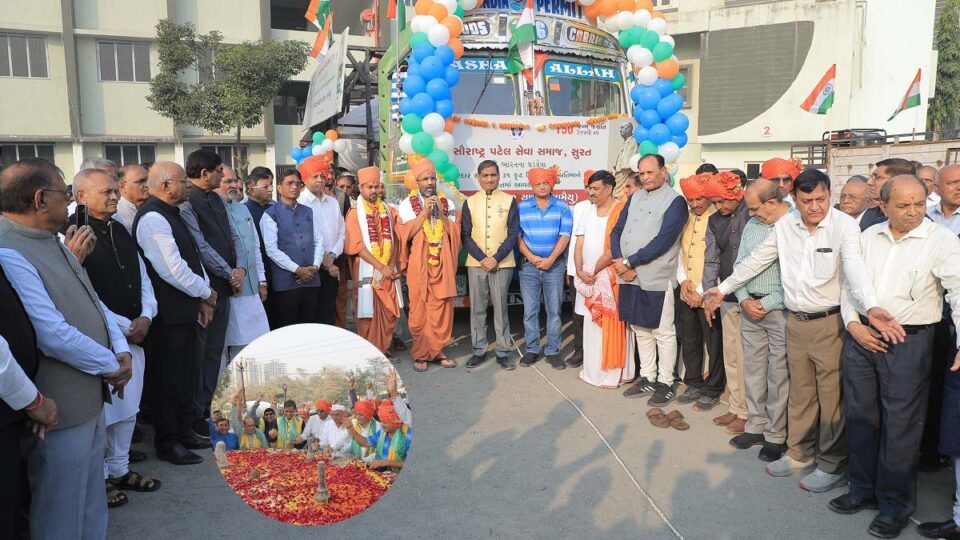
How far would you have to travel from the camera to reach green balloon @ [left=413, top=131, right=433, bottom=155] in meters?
6.05

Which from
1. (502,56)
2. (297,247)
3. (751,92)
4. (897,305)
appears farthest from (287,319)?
(751,92)

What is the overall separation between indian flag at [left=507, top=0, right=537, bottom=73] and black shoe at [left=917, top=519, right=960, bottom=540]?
17.6 ft

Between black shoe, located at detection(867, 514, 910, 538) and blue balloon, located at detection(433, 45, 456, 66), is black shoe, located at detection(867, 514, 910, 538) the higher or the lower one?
the lower one

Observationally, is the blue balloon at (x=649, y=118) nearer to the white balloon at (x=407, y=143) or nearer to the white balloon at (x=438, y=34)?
the white balloon at (x=438, y=34)

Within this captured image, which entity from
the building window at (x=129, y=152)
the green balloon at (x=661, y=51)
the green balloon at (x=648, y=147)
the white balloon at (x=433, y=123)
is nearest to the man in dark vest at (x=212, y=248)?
the white balloon at (x=433, y=123)

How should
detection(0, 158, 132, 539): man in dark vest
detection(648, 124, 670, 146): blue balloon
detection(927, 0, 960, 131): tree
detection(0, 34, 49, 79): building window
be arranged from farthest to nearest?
detection(927, 0, 960, 131): tree, detection(0, 34, 49, 79): building window, detection(648, 124, 670, 146): blue balloon, detection(0, 158, 132, 539): man in dark vest

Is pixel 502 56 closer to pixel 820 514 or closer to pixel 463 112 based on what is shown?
pixel 463 112

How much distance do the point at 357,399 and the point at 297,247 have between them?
3.74 meters

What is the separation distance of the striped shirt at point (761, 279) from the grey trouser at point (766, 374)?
9 cm

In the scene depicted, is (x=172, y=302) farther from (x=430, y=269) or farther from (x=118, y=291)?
(x=430, y=269)

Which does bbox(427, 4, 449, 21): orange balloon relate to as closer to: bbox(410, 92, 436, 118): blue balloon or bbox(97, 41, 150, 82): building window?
bbox(410, 92, 436, 118): blue balloon

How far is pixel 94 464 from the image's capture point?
2.53 metres

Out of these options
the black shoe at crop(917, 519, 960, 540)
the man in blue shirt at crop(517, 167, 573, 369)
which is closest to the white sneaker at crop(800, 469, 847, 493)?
the black shoe at crop(917, 519, 960, 540)

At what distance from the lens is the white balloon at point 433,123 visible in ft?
19.7
